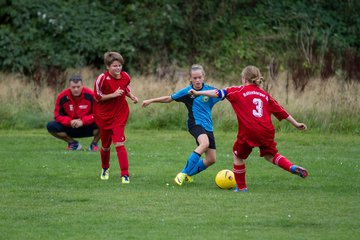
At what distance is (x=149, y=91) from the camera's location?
20.9 m

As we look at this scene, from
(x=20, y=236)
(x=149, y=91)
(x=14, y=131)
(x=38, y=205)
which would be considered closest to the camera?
(x=20, y=236)

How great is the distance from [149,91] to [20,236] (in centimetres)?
1329

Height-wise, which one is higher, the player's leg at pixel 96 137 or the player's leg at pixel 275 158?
the player's leg at pixel 275 158

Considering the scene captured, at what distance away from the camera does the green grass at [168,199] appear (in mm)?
8023

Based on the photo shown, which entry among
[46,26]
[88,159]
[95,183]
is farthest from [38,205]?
[46,26]

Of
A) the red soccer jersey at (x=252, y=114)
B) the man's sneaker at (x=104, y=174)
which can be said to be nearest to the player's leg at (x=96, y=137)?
the man's sneaker at (x=104, y=174)

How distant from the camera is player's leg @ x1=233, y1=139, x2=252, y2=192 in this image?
10.4 meters

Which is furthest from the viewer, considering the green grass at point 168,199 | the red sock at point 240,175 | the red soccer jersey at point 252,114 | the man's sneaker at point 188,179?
the man's sneaker at point 188,179

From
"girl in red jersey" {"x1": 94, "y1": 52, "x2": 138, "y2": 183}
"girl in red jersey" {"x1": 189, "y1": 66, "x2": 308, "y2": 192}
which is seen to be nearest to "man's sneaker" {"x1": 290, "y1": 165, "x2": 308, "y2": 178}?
"girl in red jersey" {"x1": 189, "y1": 66, "x2": 308, "y2": 192}

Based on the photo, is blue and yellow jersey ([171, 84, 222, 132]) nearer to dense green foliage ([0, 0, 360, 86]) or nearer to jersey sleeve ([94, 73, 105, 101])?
jersey sleeve ([94, 73, 105, 101])

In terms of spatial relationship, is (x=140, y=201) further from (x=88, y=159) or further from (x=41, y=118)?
(x=41, y=118)

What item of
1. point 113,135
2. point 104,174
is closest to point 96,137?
point 104,174

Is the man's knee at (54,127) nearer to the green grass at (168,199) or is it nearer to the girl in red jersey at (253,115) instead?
the green grass at (168,199)

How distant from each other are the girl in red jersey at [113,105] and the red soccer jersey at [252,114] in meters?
1.83
